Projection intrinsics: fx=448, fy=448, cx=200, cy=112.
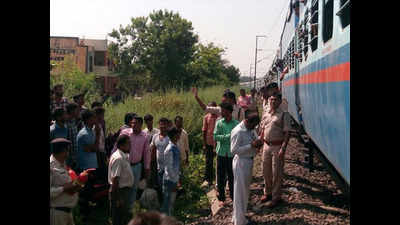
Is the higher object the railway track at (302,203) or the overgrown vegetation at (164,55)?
the overgrown vegetation at (164,55)

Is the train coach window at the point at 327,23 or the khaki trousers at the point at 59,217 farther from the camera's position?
the train coach window at the point at 327,23

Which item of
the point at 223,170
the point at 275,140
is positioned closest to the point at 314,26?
the point at 275,140

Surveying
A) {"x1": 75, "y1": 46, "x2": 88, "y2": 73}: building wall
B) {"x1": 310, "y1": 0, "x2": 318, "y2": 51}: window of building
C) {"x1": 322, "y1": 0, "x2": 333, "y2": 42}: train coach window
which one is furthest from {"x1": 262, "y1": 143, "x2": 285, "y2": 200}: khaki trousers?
{"x1": 75, "y1": 46, "x2": 88, "y2": 73}: building wall

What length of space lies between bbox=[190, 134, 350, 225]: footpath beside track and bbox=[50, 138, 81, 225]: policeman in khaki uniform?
2513 mm

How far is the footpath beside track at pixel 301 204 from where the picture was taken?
550 centimetres

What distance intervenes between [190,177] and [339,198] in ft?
12.3

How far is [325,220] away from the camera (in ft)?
17.4

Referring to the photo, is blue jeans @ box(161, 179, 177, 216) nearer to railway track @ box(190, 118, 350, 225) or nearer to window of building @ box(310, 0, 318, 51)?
railway track @ box(190, 118, 350, 225)

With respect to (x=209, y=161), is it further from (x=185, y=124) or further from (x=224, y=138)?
(x=185, y=124)

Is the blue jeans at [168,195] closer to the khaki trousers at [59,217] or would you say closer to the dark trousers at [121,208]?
the dark trousers at [121,208]

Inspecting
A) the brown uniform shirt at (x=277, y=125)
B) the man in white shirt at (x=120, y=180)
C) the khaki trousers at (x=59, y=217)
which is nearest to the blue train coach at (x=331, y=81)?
the brown uniform shirt at (x=277, y=125)

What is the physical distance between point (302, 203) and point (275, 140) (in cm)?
94

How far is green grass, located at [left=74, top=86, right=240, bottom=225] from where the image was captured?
7.49 m
